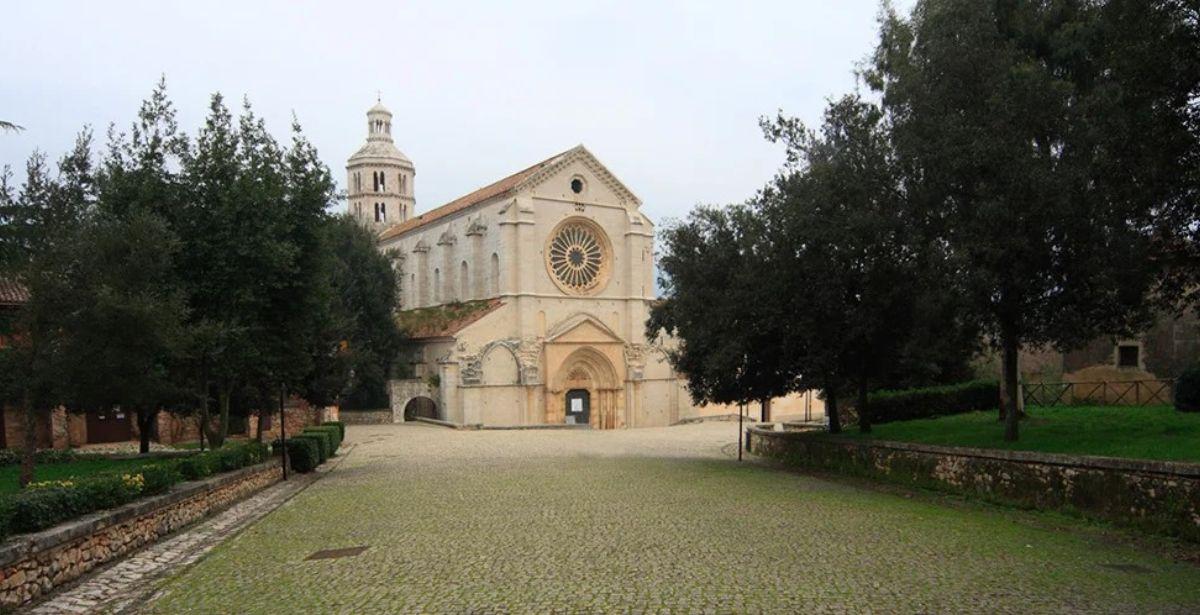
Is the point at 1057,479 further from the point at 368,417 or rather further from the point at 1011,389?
the point at 368,417

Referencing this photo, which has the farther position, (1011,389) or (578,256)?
(578,256)

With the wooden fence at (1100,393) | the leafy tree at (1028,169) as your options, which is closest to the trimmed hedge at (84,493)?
the leafy tree at (1028,169)

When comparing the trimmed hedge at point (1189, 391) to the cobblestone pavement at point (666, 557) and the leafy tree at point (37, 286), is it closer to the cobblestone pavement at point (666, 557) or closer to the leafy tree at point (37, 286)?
the cobblestone pavement at point (666, 557)

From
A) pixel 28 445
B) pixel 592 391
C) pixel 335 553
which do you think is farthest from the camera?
pixel 592 391

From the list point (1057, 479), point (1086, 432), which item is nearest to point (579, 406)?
point (1086, 432)

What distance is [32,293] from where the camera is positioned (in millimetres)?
14109

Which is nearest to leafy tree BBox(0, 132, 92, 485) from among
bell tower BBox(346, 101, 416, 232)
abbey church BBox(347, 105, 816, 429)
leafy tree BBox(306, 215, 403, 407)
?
leafy tree BBox(306, 215, 403, 407)

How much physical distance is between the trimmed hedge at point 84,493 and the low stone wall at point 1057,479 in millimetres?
13887

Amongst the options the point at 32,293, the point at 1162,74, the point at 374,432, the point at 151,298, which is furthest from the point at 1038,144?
the point at 374,432

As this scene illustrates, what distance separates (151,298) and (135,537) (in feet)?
17.3

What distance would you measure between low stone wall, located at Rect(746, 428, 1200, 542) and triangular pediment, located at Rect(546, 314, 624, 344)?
31.5 meters

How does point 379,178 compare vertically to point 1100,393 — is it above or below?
above

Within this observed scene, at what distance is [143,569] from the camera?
1077 cm

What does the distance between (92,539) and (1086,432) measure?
1694 centimetres
